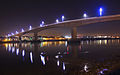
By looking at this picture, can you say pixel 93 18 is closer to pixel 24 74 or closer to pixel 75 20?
pixel 75 20

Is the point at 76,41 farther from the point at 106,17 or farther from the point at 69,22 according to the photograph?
the point at 106,17

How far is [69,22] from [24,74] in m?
44.9

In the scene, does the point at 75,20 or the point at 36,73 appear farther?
the point at 75,20

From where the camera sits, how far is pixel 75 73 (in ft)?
28.8

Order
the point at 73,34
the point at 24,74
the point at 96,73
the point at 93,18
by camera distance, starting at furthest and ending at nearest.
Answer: the point at 73,34 < the point at 93,18 < the point at 24,74 < the point at 96,73

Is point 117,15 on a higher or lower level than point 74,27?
higher

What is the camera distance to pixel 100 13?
50.6 metres

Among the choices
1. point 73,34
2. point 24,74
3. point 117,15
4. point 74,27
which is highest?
point 117,15

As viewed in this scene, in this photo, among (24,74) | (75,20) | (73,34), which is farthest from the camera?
(73,34)

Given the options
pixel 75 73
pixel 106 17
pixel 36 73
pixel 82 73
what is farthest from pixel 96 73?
pixel 106 17

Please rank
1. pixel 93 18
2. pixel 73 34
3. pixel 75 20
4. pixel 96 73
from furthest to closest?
pixel 73 34, pixel 75 20, pixel 93 18, pixel 96 73

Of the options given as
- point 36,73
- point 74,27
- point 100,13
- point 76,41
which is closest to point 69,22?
point 74,27

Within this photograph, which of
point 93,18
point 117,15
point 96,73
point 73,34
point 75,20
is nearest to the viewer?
point 96,73

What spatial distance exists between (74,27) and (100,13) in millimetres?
12936
